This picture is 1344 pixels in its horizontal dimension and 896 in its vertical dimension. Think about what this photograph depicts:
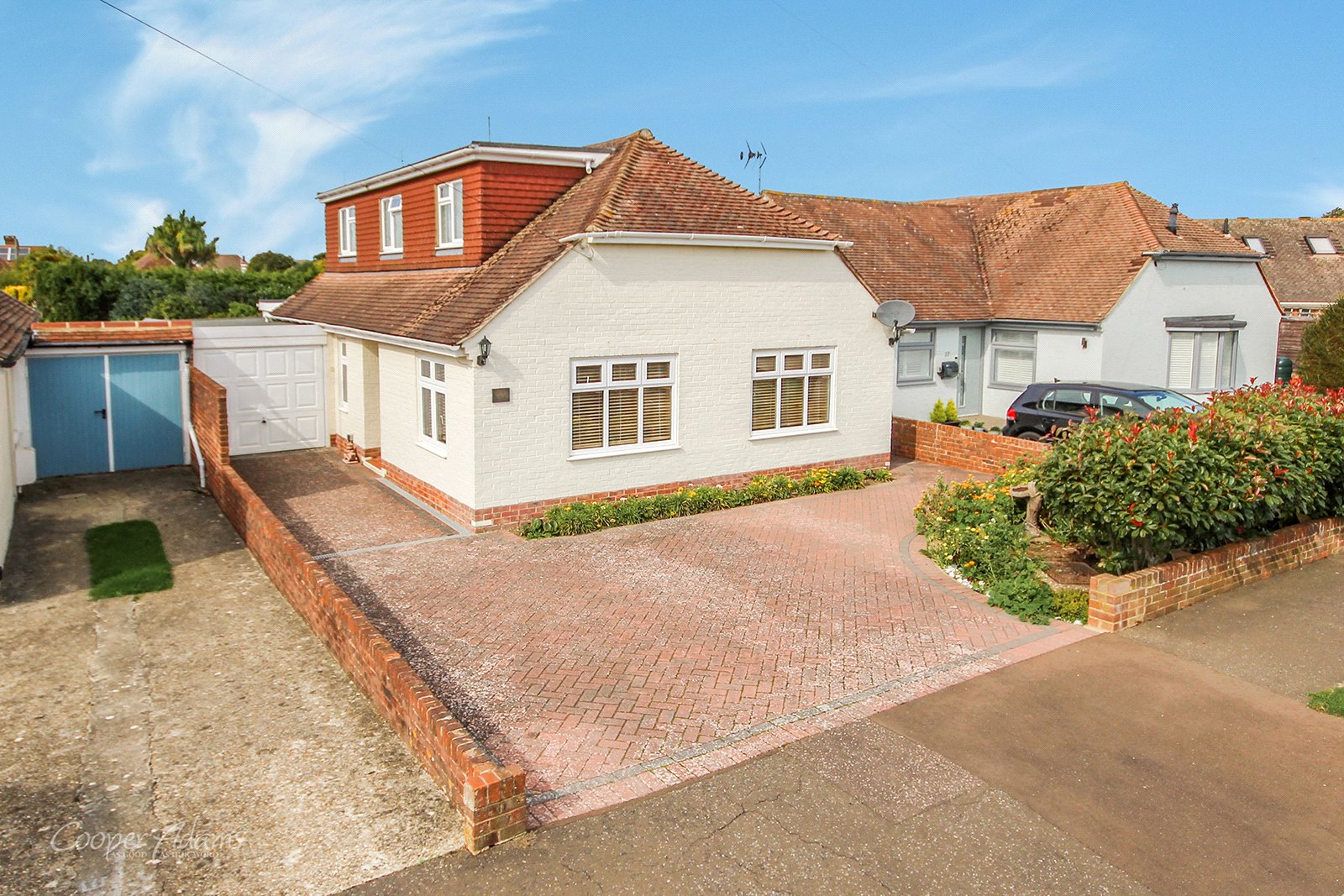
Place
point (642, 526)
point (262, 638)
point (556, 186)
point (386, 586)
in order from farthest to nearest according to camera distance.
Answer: point (556, 186) < point (642, 526) < point (386, 586) < point (262, 638)

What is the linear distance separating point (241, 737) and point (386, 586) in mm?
3698

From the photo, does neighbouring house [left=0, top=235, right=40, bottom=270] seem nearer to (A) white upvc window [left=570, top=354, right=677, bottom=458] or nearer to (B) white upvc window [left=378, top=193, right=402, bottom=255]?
(B) white upvc window [left=378, top=193, right=402, bottom=255]

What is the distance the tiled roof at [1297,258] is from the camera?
130 ft

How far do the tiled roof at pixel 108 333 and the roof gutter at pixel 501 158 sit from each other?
15.8 ft

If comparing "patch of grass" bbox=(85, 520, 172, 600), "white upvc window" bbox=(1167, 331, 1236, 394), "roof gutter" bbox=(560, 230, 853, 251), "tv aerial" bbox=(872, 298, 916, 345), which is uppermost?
"roof gutter" bbox=(560, 230, 853, 251)

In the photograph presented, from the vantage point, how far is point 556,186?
16.8 metres

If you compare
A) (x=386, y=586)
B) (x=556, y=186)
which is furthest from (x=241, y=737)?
(x=556, y=186)

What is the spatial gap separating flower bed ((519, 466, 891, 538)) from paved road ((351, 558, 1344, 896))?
6.73m

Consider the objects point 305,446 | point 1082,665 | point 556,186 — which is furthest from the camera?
point 305,446

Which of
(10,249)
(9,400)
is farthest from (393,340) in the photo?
(10,249)

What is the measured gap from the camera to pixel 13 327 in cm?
1445

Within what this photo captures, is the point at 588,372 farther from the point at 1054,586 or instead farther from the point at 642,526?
the point at 1054,586

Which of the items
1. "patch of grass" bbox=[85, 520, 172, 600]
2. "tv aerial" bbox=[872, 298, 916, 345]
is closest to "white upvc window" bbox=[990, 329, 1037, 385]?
"tv aerial" bbox=[872, 298, 916, 345]

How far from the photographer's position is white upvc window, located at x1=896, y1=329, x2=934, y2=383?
23578 mm
